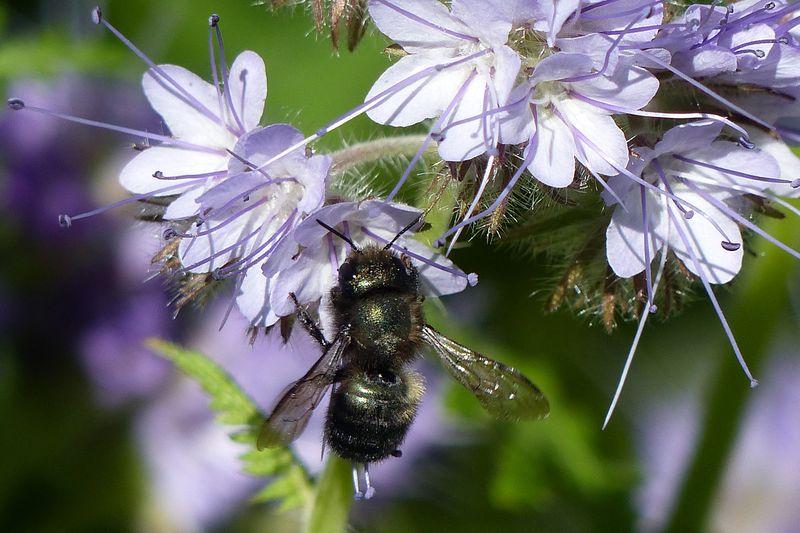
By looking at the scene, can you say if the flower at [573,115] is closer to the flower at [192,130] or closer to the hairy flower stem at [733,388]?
the flower at [192,130]

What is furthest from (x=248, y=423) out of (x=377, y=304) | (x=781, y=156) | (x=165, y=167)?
(x=781, y=156)

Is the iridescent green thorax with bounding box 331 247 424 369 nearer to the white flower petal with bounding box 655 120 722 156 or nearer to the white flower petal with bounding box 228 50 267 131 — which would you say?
the white flower petal with bounding box 228 50 267 131

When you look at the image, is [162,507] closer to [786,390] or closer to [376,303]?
[376,303]

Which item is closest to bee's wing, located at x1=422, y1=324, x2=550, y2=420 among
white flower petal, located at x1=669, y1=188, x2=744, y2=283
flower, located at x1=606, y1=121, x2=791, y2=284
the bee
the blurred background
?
the bee

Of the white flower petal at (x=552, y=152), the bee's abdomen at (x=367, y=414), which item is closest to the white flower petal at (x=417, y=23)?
the white flower petal at (x=552, y=152)

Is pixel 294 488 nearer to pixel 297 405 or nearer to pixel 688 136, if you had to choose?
pixel 297 405

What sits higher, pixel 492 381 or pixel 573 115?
pixel 573 115

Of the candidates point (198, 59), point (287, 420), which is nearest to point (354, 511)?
point (287, 420)
